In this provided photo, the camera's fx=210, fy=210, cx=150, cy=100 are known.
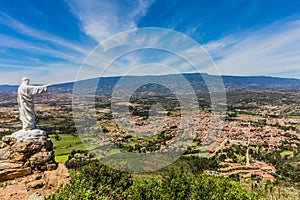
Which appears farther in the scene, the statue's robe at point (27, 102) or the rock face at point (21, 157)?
the statue's robe at point (27, 102)

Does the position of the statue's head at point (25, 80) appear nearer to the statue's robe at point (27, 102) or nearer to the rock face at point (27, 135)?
the statue's robe at point (27, 102)

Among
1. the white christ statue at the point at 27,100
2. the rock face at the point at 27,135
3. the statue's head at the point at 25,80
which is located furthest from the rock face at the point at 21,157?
the statue's head at the point at 25,80

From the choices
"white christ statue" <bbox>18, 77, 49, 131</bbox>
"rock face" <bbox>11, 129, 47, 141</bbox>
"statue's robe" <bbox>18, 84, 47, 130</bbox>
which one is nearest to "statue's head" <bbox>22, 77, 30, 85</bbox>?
"white christ statue" <bbox>18, 77, 49, 131</bbox>

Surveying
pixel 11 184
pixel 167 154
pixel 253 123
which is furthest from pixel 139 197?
pixel 253 123

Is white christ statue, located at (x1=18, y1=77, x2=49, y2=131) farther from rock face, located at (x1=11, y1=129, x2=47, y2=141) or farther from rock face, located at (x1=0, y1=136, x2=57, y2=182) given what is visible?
rock face, located at (x1=0, y1=136, x2=57, y2=182)

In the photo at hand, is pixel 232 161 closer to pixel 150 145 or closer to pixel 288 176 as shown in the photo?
pixel 288 176

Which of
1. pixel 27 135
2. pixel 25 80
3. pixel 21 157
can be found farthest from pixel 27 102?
pixel 21 157
